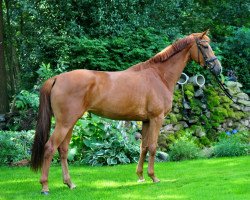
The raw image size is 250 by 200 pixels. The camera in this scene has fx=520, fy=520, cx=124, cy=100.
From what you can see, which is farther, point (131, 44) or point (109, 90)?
point (131, 44)

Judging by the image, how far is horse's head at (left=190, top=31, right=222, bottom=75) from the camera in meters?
8.45

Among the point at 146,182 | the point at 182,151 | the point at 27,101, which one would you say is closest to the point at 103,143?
the point at 182,151

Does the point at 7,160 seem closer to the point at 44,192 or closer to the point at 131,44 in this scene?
the point at 44,192

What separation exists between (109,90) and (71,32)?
8.69 metres

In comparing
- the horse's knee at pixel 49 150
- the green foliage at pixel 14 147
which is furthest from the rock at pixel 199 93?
the horse's knee at pixel 49 150

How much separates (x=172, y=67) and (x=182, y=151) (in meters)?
3.32

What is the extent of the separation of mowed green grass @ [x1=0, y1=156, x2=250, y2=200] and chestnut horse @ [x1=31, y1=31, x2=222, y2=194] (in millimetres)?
382

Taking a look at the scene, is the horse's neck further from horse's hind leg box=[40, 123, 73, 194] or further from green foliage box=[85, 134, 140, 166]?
green foliage box=[85, 134, 140, 166]

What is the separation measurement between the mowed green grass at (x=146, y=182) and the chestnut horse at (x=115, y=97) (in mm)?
382

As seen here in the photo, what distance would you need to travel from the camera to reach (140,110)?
809 cm

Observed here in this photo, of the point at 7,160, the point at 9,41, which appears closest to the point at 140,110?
the point at 7,160

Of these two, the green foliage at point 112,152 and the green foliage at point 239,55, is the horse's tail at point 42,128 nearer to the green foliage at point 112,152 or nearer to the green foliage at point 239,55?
the green foliage at point 112,152

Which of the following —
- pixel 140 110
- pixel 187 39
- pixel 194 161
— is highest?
A: pixel 187 39

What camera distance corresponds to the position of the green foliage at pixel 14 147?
1102 centimetres
